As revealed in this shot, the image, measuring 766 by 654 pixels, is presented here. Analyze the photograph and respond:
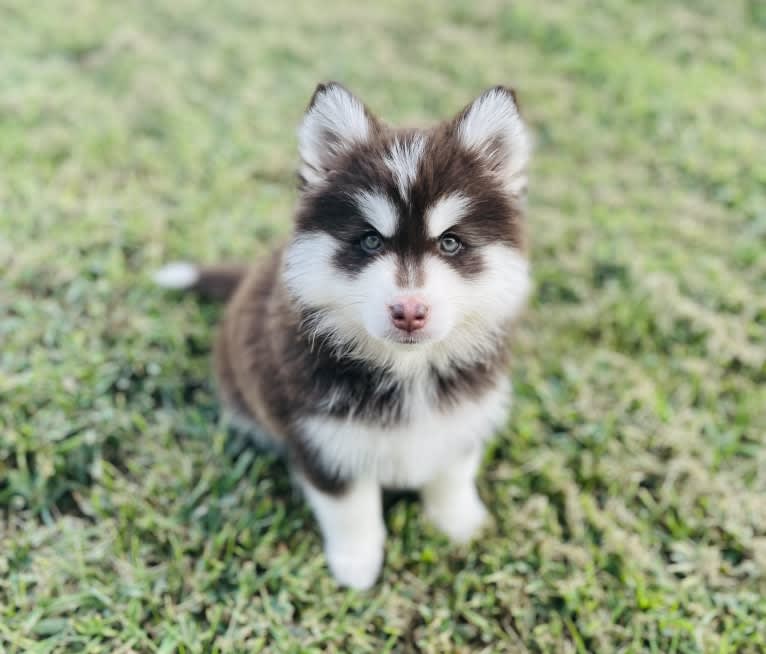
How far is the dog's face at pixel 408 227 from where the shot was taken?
7.54ft

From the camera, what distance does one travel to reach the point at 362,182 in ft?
7.70

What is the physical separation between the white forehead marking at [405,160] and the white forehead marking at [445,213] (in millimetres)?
108

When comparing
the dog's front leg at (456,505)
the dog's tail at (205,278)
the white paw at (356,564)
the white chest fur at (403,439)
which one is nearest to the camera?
the white chest fur at (403,439)

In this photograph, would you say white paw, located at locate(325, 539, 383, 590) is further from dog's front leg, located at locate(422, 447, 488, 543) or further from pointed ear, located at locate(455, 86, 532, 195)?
pointed ear, located at locate(455, 86, 532, 195)

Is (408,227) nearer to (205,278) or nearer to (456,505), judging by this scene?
(456,505)

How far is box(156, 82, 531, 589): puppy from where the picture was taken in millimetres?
2320

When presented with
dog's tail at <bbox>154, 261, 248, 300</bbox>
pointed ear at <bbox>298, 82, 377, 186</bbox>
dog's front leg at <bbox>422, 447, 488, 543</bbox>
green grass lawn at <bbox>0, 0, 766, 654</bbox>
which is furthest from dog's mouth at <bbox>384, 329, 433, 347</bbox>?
dog's tail at <bbox>154, 261, 248, 300</bbox>

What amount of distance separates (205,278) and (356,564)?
5.98 ft

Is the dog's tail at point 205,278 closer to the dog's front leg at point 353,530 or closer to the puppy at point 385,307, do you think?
the puppy at point 385,307

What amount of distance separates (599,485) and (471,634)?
39.0 inches

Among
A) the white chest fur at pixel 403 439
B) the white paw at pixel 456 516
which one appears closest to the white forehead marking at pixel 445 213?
the white chest fur at pixel 403 439

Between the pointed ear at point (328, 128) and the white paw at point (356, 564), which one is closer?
the pointed ear at point (328, 128)

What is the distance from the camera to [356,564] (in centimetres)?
300

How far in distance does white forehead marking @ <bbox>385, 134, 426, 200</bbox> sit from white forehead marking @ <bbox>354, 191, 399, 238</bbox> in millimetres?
61
